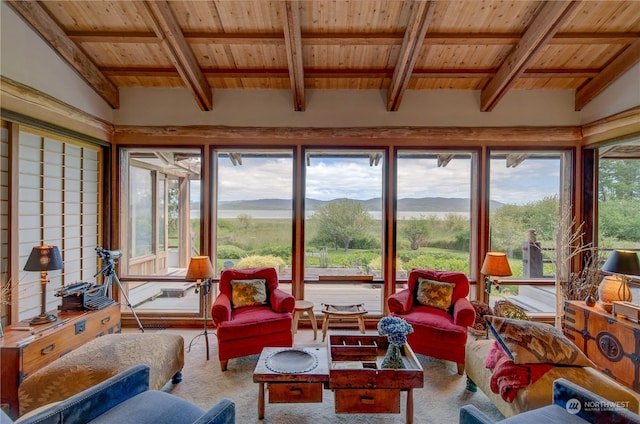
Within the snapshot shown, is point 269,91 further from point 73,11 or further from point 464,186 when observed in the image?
point 464,186

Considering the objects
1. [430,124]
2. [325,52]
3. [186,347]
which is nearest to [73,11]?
[325,52]

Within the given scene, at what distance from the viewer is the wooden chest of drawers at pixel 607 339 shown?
9.53ft

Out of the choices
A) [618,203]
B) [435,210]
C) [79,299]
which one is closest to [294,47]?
[435,210]

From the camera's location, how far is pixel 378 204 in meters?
4.73

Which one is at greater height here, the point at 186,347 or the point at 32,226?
the point at 32,226

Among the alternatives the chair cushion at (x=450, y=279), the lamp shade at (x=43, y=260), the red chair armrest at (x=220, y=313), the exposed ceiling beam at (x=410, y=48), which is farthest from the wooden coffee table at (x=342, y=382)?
the exposed ceiling beam at (x=410, y=48)

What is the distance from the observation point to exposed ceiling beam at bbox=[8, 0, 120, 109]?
3.10 meters

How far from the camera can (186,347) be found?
3771mm

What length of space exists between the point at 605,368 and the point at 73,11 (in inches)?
271

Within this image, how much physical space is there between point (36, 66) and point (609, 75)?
6868 mm

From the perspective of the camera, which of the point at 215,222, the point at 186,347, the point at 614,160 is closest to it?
the point at 186,347

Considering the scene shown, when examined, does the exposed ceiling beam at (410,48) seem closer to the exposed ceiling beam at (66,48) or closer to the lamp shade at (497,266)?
the lamp shade at (497,266)

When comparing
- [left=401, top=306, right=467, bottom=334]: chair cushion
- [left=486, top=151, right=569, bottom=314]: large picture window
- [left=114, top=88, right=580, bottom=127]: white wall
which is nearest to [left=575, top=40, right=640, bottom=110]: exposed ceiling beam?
[left=114, top=88, right=580, bottom=127]: white wall

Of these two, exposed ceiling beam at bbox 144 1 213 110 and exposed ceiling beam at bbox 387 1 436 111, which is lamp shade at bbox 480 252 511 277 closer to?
exposed ceiling beam at bbox 387 1 436 111
